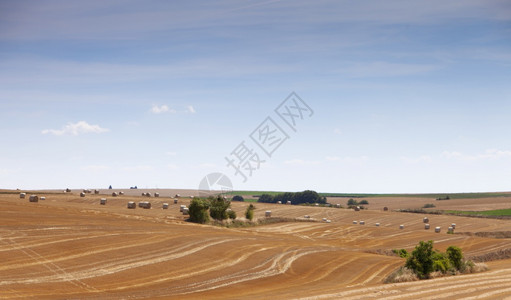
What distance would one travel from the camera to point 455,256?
3784 cm

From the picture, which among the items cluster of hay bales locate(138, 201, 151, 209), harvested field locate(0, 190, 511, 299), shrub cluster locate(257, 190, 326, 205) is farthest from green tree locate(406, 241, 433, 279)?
shrub cluster locate(257, 190, 326, 205)

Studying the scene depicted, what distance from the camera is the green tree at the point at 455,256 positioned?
37.7 metres

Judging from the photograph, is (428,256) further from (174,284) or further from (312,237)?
(312,237)

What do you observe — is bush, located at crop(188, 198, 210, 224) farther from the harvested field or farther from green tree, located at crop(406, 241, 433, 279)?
green tree, located at crop(406, 241, 433, 279)

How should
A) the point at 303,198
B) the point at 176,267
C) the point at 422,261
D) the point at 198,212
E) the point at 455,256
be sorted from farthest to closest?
the point at 303,198, the point at 198,212, the point at 455,256, the point at 176,267, the point at 422,261

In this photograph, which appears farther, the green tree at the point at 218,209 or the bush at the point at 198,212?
the green tree at the point at 218,209

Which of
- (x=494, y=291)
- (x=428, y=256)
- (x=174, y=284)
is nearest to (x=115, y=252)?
(x=174, y=284)

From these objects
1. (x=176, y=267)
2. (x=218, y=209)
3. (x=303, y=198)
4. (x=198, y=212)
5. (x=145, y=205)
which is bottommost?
(x=176, y=267)

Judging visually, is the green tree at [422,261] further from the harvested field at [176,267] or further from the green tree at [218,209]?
the green tree at [218,209]

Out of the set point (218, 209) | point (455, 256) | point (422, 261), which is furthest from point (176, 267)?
point (218, 209)

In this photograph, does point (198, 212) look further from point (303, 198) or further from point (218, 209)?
point (303, 198)

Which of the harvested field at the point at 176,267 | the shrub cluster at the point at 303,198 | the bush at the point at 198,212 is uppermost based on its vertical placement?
the shrub cluster at the point at 303,198

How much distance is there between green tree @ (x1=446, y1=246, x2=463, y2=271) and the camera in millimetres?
37719

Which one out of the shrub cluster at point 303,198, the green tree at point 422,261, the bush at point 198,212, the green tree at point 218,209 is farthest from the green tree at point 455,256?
the shrub cluster at point 303,198
